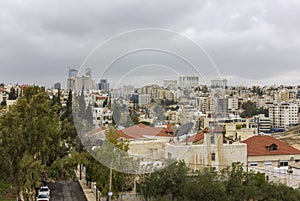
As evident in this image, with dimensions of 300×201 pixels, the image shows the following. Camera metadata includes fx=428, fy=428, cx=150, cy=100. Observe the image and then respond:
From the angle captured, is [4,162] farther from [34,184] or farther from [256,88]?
[256,88]

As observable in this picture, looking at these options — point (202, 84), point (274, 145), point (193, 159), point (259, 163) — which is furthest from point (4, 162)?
point (274, 145)

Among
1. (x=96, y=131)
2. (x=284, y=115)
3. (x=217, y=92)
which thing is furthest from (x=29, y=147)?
(x=284, y=115)

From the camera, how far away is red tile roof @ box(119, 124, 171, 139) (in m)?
7.89

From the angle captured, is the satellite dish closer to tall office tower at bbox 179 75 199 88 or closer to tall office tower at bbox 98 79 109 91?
tall office tower at bbox 179 75 199 88

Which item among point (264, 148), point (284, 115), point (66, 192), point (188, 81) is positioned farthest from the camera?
point (284, 115)

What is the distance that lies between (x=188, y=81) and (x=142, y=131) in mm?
1430

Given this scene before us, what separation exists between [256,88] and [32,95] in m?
70.9

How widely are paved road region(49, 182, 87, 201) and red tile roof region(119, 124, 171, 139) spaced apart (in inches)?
145

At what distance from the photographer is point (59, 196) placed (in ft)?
38.0

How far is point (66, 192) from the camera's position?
1230cm

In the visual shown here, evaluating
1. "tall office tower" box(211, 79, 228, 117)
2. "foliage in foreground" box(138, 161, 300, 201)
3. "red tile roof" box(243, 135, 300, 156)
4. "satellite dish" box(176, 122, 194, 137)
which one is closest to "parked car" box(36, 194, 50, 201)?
"foliage in foreground" box(138, 161, 300, 201)

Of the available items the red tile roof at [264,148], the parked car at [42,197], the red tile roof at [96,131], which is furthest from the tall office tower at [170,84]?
the red tile roof at [264,148]

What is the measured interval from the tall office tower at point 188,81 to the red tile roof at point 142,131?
1.13 meters

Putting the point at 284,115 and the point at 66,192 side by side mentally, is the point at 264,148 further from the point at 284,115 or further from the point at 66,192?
the point at 284,115
